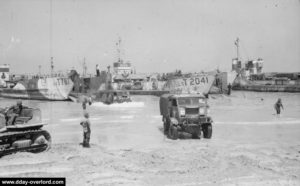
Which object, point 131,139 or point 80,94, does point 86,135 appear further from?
point 80,94

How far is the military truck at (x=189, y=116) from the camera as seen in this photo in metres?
17.1

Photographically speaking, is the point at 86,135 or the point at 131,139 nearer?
the point at 86,135

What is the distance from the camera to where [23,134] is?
1247 cm

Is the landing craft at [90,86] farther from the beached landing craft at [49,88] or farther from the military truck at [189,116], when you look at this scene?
the military truck at [189,116]

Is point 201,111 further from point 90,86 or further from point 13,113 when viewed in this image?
point 90,86

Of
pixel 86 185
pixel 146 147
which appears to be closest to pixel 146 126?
pixel 146 147

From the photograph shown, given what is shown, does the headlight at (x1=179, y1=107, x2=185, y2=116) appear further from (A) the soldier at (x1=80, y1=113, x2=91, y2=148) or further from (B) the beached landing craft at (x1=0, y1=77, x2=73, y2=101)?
(B) the beached landing craft at (x1=0, y1=77, x2=73, y2=101)

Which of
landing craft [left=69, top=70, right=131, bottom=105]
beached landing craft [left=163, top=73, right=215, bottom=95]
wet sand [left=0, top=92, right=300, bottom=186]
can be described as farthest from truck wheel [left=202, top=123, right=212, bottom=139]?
beached landing craft [left=163, top=73, right=215, bottom=95]

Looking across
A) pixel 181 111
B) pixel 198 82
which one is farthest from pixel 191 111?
pixel 198 82

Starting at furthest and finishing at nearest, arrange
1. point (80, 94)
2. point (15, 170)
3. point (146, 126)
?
point (80, 94)
point (146, 126)
point (15, 170)

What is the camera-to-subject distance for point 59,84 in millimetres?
49688

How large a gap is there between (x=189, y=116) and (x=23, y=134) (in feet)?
25.2

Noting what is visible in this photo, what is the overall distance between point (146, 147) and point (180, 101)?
142 inches

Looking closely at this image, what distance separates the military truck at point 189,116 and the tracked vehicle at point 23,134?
6.24m
